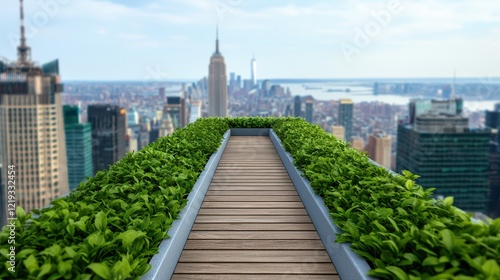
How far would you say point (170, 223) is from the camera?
3592 millimetres

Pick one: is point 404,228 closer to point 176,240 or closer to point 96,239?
point 176,240

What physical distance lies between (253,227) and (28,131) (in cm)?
14064

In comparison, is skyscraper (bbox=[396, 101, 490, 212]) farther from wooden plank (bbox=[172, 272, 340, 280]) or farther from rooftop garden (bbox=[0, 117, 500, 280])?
wooden plank (bbox=[172, 272, 340, 280])

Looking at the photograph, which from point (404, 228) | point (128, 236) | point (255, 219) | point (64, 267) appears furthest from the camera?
point (255, 219)

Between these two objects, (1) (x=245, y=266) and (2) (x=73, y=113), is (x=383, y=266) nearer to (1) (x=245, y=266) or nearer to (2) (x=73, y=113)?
(1) (x=245, y=266)

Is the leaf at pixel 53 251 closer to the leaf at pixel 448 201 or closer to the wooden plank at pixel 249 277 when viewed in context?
the wooden plank at pixel 249 277

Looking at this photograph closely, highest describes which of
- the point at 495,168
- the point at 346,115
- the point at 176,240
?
the point at 176,240

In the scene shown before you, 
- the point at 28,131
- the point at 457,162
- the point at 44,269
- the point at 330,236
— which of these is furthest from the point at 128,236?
the point at 28,131

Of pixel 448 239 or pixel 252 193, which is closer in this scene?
pixel 448 239

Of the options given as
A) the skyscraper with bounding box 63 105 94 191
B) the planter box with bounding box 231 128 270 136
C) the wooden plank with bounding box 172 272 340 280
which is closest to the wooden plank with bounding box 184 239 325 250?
the wooden plank with bounding box 172 272 340 280

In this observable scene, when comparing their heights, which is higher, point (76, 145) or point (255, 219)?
point (255, 219)

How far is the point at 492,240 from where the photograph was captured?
2.44 metres

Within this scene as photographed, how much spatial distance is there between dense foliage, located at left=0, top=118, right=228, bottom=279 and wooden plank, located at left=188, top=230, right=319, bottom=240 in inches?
14.5

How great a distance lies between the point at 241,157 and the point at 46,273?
6.48 meters
